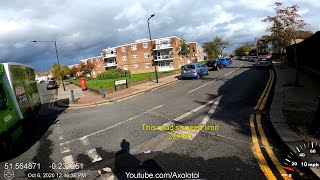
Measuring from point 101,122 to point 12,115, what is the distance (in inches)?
133

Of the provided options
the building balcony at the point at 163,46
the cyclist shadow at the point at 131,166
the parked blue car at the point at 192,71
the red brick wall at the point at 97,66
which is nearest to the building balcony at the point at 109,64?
the red brick wall at the point at 97,66

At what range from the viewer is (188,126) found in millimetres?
7980

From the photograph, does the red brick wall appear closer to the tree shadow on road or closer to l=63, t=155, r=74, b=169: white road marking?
l=63, t=155, r=74, b=169: white road marking

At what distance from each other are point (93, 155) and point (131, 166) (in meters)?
1.46

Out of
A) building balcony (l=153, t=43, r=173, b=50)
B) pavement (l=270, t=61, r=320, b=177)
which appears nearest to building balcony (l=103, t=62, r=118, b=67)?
building balcony (l=153, t=43, r=173, b=50)

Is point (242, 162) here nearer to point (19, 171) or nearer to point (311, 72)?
point (19, 171)

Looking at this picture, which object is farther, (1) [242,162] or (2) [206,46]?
(2) [206,46]

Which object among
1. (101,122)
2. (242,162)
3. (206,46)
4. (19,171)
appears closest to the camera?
(242,162)

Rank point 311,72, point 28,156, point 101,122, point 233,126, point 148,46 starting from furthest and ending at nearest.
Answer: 1. point 148,46
2. point 311,72
3. point 101,122
4. point 233,126
5. point 28,156

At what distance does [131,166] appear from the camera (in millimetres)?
5234

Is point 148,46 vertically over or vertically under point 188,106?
over

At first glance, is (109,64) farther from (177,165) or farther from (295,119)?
(177,165)

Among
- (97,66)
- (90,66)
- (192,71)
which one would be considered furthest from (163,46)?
(192,71)

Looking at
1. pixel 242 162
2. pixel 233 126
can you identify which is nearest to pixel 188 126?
pixel 233 126
